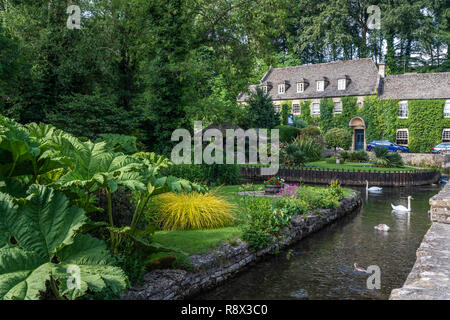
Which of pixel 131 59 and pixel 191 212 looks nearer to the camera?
→ pixel 191 212

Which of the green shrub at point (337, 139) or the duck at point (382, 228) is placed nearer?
the duck at point (382, 228)

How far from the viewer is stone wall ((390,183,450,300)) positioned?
4293mm

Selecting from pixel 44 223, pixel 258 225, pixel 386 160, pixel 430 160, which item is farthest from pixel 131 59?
pixel 430 160

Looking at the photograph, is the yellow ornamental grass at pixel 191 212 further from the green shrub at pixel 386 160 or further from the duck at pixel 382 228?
the green shrub at pixel 386 160

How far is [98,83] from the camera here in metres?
15.8

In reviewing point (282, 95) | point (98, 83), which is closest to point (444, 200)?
point (98, 83)

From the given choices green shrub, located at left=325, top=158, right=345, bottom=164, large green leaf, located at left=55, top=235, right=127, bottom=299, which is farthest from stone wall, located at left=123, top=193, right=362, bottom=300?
green shrub, located at left=325, top=158, right=345, bottom=164

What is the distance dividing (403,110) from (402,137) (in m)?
2.71

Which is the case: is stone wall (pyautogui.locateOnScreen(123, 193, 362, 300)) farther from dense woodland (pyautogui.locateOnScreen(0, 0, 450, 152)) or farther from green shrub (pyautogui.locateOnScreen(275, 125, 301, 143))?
green shrub (pyautogui.locateOnScreen(275, 125, 301, 143))

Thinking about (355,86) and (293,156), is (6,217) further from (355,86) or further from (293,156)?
(355,86)

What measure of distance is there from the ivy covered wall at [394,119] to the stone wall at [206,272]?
98.7ft

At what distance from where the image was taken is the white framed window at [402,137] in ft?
118

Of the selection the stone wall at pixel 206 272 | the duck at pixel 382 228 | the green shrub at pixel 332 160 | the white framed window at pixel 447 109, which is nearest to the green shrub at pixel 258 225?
the stone wall at pixel 206 272

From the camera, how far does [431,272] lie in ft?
16.7
